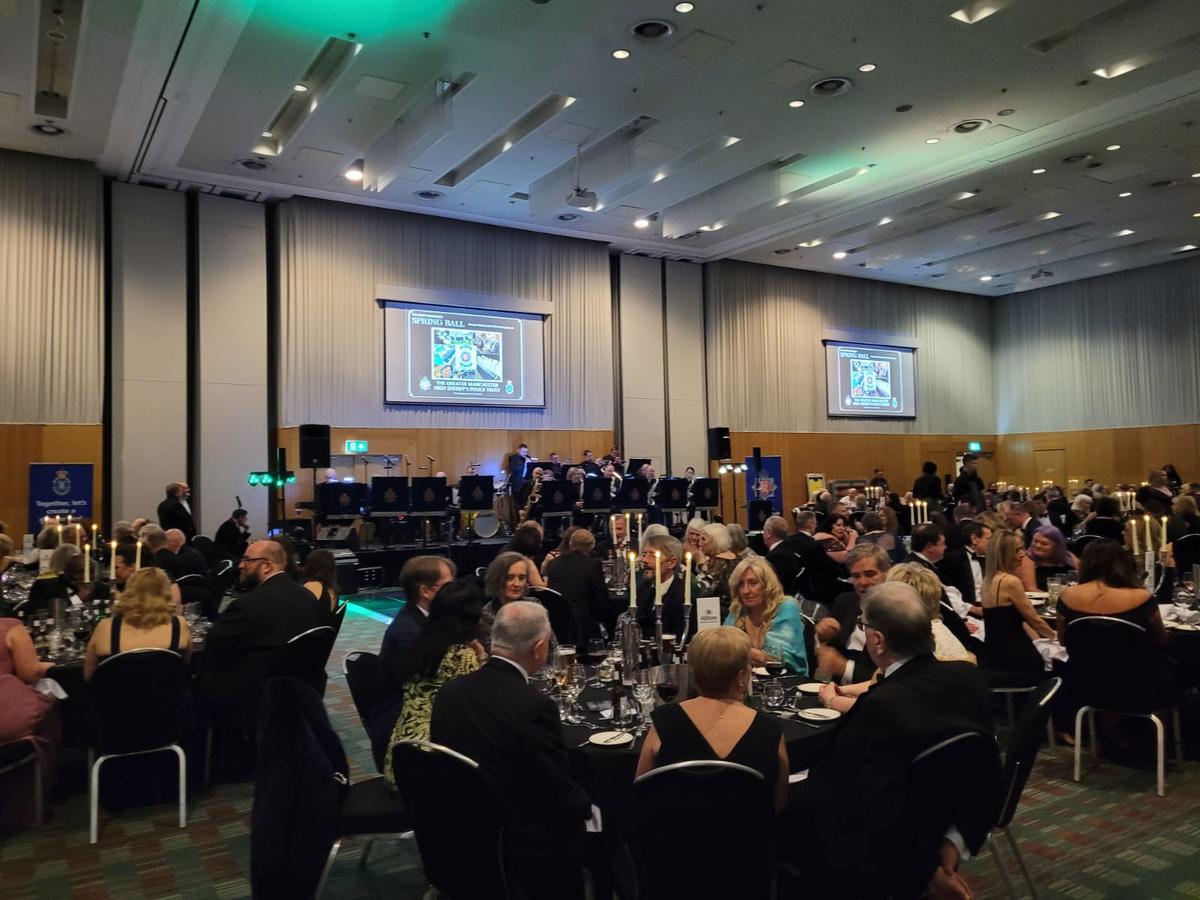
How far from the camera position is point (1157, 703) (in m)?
4.18

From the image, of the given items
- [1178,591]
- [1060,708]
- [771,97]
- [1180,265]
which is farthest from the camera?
[1180,265]

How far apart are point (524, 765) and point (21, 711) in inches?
109

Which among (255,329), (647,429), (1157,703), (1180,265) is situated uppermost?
(1180,265)

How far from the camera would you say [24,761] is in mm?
3873

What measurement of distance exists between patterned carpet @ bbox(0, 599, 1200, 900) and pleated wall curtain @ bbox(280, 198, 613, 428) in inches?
415

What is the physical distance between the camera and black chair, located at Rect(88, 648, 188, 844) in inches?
148

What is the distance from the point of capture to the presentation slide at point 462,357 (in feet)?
49.5

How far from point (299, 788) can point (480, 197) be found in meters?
12.9

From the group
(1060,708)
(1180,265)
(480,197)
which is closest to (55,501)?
(480,197)

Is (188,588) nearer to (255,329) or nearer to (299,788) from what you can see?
(299,788)

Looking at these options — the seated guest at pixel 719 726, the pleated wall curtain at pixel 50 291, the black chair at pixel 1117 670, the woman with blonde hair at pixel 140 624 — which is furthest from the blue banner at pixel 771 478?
the seated guest at pixel 719 726

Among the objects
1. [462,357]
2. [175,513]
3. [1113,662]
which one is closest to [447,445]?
[462,357]

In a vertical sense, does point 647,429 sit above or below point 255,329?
below

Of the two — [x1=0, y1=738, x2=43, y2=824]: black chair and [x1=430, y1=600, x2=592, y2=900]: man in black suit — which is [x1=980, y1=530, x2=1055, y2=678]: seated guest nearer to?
[x1=430, y1=600, x2=592, y2=900]: man in black suit
